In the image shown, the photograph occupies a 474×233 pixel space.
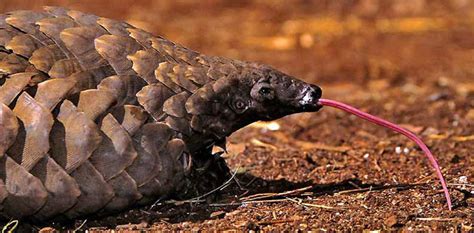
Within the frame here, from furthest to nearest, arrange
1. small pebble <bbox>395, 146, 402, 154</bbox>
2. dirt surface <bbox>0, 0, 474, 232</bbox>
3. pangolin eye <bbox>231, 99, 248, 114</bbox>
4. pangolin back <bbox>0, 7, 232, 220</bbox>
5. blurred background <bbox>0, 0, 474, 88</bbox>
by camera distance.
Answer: blurred background <bbox>0, 0, 474, 88</bbox> < small pebble <bbox>395, 146, 402, 154</bbox> < pangolin eye <bbox>231, 99, 248, 114</bbox> < dirt surface <bbox>0, 0, 474, 232</bbox> < pangolin back <bbox>0, 7, 232, 220</bbox>

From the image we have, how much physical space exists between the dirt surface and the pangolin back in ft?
0.62

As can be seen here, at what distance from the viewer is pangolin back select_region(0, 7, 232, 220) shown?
3.84 metres

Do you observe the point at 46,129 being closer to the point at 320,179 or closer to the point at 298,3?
the point at 320,179

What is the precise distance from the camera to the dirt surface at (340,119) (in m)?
4.24

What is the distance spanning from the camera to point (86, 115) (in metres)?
3.92

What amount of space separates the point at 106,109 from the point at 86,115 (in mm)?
85

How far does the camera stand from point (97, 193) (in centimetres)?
394

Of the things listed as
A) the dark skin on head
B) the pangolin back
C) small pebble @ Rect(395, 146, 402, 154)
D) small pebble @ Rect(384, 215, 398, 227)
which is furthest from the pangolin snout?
small pebble @ Rect(395, 146, 402, 154)

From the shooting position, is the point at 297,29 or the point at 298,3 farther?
the point at 298,3

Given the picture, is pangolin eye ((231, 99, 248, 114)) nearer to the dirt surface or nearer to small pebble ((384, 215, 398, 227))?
the dirt surface

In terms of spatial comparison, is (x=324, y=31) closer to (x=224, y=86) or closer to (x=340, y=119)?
(x=340, y=119)

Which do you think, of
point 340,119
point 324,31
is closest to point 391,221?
point 340,119

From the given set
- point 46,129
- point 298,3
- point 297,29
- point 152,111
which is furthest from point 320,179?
point 298,3

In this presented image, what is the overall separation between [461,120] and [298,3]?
4734mm
